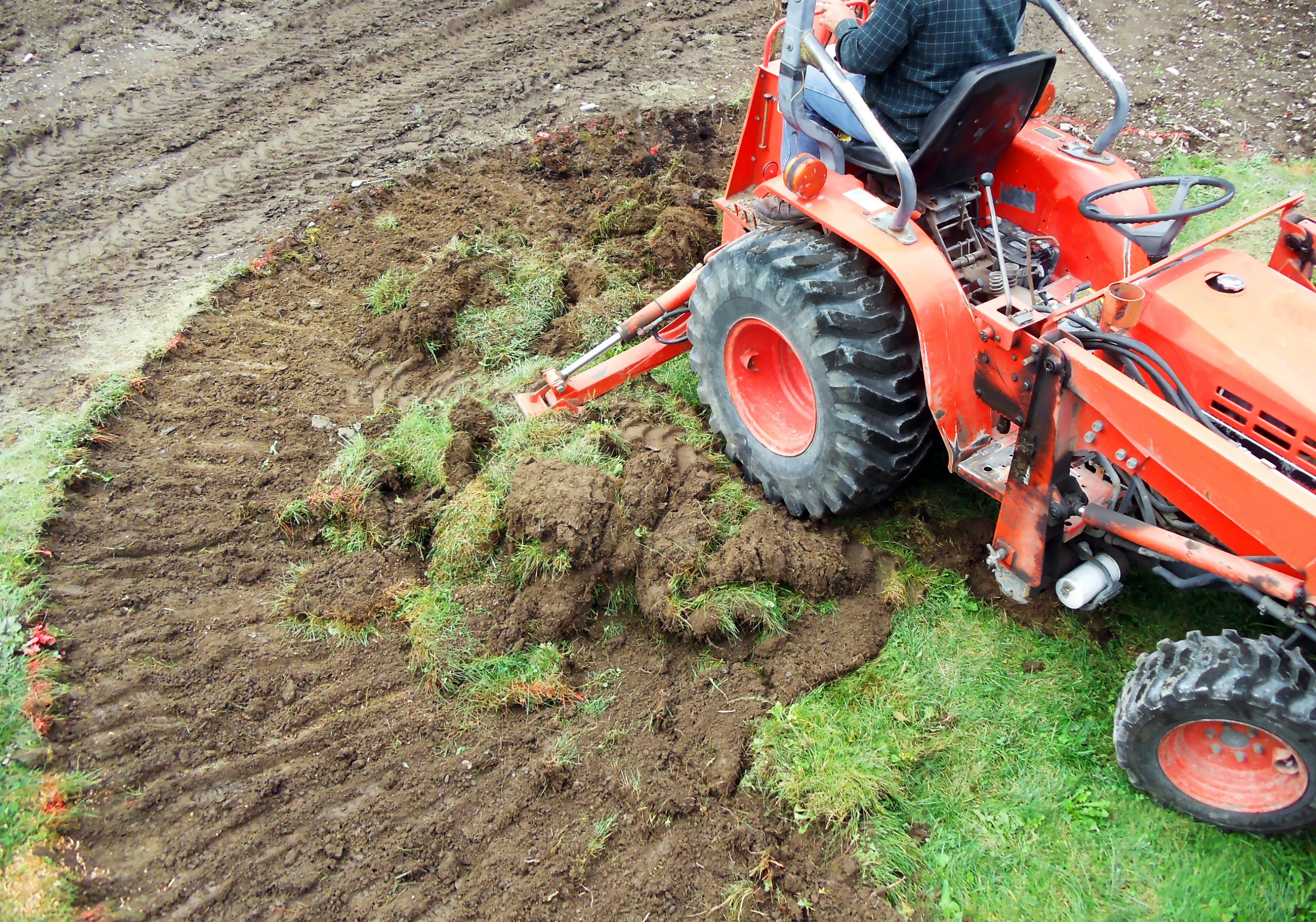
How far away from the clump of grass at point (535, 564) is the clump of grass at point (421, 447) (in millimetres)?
655

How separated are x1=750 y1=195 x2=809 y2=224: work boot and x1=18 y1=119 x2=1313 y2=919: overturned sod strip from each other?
948 millimetres

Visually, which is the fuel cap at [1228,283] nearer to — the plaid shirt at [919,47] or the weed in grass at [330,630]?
the plaid shirt at [919,47]

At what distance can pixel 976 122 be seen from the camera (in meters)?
3.22

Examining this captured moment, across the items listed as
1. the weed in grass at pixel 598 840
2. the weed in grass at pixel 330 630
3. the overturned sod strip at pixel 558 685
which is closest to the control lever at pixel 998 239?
the overturned sod strip at pixel 558 685

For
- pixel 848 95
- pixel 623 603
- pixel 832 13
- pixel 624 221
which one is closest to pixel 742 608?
pixel 623 603

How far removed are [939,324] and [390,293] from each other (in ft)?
11.3

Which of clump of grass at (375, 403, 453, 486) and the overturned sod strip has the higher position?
clump of grass at (375, 403, 453, 486)

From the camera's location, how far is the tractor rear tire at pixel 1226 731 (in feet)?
7.84

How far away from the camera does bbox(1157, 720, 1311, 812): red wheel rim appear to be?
99.1 inches

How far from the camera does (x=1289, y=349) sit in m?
2.68

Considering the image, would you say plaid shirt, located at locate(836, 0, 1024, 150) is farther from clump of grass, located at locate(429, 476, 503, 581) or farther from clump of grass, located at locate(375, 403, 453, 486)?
clump of grass, located at locate(375, 403, 453, 486)

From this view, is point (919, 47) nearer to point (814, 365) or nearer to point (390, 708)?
point (814, 365)

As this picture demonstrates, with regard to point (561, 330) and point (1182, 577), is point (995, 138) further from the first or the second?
point (561, 330)

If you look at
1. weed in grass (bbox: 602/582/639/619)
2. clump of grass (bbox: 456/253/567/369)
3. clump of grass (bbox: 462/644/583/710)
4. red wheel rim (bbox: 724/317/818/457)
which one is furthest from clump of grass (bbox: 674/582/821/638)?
clump of grass (bbox: 456/253/567/369)
